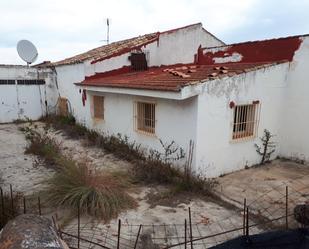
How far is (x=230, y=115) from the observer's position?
26.5ft

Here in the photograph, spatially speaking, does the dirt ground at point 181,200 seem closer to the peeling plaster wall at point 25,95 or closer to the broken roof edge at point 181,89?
the broken roof edge at point 181,89

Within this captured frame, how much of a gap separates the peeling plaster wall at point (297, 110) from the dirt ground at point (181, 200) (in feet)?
1.54

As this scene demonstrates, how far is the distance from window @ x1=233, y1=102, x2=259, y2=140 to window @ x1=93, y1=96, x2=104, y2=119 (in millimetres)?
5983

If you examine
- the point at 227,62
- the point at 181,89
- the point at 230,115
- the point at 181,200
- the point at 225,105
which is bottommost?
the point at 181,200

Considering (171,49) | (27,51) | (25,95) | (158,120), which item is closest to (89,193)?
(158,120)

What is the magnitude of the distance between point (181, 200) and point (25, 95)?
12.5 m

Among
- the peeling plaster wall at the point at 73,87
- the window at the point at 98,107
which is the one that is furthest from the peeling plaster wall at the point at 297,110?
the peeling plaster wall at the point at 73,87

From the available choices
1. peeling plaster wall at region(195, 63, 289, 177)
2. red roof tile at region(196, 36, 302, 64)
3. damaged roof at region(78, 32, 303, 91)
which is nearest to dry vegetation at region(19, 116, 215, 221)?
peeling plaster wall at region(195, 63, 289, 177)

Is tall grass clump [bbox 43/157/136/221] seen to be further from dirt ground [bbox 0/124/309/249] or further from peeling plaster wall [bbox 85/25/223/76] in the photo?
peeling plaster wall [bbox 85/25/223/76]

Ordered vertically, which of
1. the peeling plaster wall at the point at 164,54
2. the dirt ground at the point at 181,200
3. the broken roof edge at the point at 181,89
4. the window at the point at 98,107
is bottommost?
the dirt ground at the point at 181,200

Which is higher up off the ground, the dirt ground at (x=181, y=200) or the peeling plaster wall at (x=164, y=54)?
the peeling plaster wall at (x=164, y=54)

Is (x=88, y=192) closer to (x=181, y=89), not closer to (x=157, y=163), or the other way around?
(x=157, y=163)

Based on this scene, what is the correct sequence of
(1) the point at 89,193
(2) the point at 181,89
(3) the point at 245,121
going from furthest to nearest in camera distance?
1. (3) the point at 245,121
2. (2) the point at 181,89
3. (1) the point at 89,193

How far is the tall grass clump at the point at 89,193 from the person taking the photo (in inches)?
233
